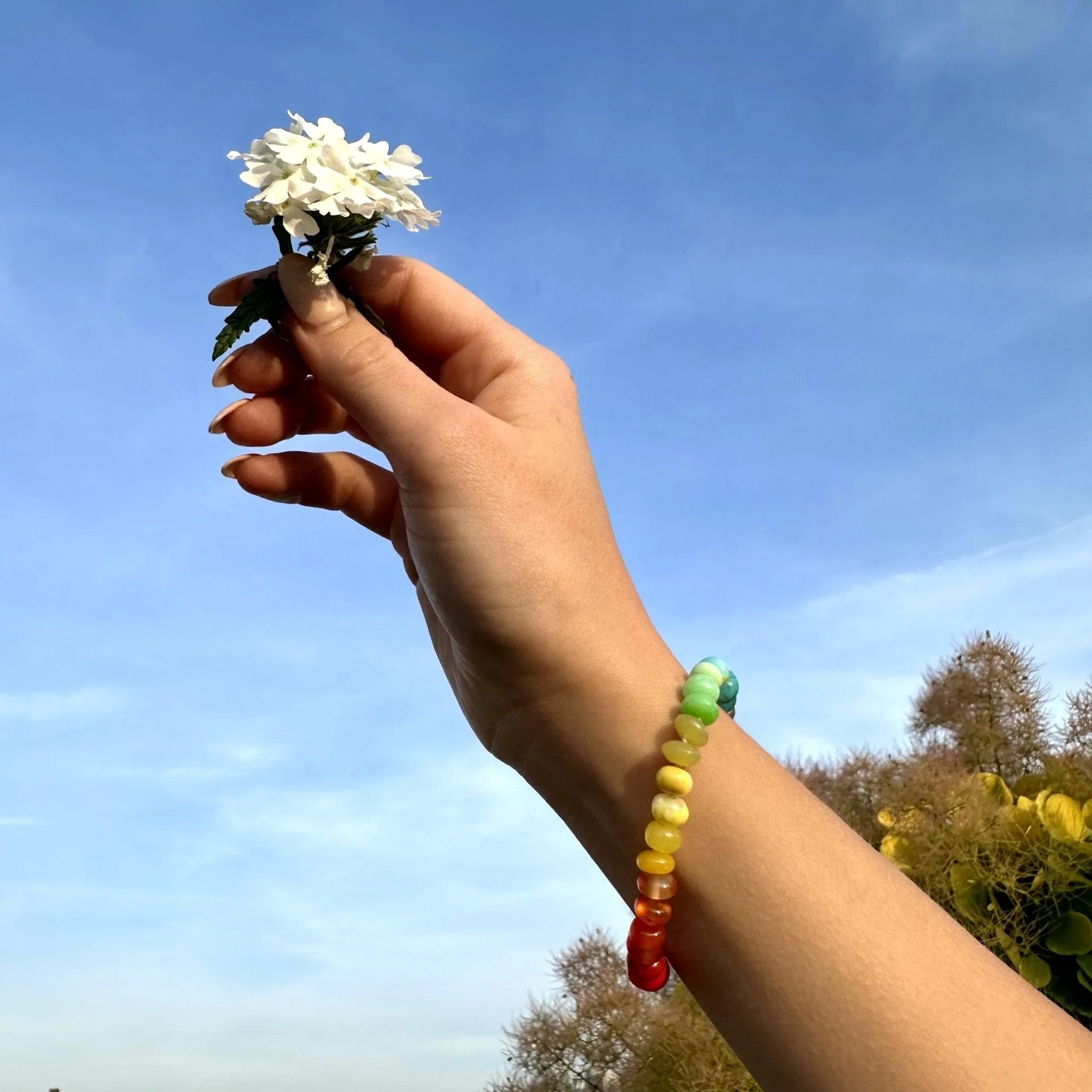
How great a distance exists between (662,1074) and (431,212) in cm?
237

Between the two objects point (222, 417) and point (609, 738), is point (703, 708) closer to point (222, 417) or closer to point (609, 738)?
point (609, 738)

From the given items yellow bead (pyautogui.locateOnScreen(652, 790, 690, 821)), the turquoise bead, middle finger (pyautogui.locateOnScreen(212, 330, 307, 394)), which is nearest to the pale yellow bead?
yellow bead (pyautogui.locateOnScreen(652, 790, 690, 821))

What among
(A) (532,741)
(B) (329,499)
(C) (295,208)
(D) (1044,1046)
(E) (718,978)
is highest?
(C) (295,208)

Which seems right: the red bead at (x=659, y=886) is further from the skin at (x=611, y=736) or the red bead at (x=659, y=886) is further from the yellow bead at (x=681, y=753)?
the yellow bead at (x=681, y=753)

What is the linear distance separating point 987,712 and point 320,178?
A: 99.5 inches

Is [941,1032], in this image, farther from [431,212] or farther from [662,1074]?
[662,1074]

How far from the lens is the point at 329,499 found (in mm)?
1847

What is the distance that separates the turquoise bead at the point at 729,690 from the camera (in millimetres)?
1505

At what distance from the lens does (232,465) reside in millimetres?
1799

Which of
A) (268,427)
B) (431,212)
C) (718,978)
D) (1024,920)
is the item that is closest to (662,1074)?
(1024,920)

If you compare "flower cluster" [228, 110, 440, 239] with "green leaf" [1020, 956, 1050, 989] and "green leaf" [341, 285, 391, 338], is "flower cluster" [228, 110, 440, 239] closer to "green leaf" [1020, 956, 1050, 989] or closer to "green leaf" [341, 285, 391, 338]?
"green leaf" [341, 285, 391, 338]

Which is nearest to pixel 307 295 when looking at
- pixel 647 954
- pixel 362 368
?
pixel 362 368

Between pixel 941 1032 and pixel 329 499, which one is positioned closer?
pixel 941 1032

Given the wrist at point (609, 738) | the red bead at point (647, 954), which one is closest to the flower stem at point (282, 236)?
the wrist at point (609, 738)
